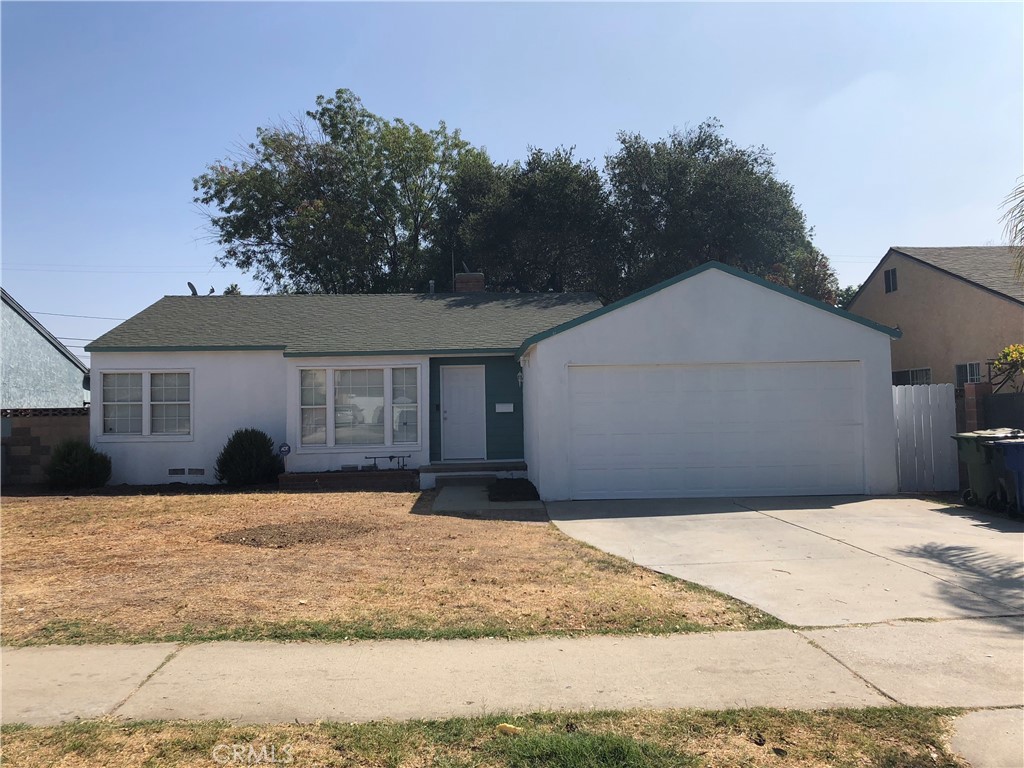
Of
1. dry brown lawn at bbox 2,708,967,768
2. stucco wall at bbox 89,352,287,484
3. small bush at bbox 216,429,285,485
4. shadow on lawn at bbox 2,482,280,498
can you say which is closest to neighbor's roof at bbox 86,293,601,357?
stucco wall at bbox 89,352,287,484

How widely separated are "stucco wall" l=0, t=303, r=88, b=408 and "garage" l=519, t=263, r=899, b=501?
19221mm

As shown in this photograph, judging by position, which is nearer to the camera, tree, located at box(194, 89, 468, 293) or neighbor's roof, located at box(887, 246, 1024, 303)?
neighbor's roof, located at box(887, 246, 1024, 303)

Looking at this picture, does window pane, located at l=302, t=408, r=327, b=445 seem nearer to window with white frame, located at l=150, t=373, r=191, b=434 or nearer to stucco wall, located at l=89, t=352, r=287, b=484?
stucco wall, located at l=89, t=352, r=287, b=484

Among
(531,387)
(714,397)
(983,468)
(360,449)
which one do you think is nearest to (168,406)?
(360,449)

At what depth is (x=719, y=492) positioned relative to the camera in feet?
39.9

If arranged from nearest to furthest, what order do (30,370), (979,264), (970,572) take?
(970,572) → (979,264) → (30,370)

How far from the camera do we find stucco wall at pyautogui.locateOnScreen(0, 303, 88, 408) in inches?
869

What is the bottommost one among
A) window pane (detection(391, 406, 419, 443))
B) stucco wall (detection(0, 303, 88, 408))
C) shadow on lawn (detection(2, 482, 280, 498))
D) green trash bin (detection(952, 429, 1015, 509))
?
shadow on lawn (detection(2, 482, 280, 498))

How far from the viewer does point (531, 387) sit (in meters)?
13.3

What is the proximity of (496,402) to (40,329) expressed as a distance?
18738 mm

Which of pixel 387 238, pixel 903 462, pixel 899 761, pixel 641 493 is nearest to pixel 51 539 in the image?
pixel 641 493

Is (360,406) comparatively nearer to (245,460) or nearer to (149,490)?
(245,460)

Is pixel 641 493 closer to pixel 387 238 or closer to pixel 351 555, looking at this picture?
pixel 351 555

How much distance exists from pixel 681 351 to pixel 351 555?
22.4 feet
